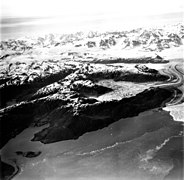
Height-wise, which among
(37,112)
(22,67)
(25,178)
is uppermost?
(22,67)

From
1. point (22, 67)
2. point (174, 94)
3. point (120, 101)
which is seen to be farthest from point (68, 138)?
point (22, 67)

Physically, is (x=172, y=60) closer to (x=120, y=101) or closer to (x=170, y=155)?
(x=120, y=101)

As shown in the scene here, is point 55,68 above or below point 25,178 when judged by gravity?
above

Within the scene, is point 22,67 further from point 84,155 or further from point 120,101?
point 84,155

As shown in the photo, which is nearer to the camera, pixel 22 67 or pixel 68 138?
pixel 68 138

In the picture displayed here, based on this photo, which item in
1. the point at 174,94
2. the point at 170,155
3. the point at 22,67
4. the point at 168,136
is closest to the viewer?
the point at 170,155

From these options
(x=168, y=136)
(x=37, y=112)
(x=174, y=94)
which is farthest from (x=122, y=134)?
(x=174, y=94)

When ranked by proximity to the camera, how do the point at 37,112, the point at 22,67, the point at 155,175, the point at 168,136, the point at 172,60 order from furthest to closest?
the point at 172,60 → the point at 22,67 → the point at 37,112 → the point at 168,136 → the point at 155,175
